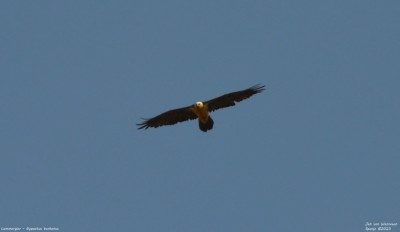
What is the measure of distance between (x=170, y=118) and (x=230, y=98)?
233 cm

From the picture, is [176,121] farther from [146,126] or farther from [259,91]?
[259,91]

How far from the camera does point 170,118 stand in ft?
92.3

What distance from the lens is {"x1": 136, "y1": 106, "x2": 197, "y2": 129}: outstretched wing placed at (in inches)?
1094

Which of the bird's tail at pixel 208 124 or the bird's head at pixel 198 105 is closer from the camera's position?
the bird's head at pixel 198 105

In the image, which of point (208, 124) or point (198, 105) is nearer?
point (198, 105)

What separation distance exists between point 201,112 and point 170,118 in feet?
5.16

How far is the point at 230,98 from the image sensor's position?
27.4m

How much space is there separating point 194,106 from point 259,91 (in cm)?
230

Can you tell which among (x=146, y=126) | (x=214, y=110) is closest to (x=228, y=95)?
(x=214, y=110)

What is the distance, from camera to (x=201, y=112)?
1064 inches

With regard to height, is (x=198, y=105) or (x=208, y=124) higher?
(x=198, y=105)

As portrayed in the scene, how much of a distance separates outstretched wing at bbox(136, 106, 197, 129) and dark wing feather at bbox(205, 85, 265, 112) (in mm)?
812

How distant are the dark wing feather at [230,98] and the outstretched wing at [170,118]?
81 centimetres

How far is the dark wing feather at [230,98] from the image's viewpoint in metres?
27.2
